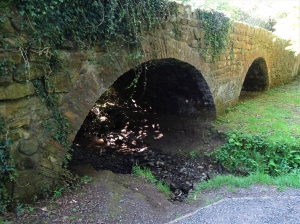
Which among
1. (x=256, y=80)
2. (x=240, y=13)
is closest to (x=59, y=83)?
(x=256, y=80)

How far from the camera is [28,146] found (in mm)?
2555

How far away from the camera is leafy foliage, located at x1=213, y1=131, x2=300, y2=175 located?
15.4 ft

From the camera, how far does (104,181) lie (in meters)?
3.38

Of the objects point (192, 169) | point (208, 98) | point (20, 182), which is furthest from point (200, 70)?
point (20, 182)

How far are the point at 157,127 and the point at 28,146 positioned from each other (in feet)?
15.5

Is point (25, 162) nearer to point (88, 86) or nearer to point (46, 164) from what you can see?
point (46, 164)

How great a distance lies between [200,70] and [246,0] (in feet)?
48.9

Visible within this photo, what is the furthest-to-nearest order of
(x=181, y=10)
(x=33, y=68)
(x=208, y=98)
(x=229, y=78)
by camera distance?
(x=229, y=78) < (x=208, y=98) < (x=181, y=10) < (x=33, y=68)

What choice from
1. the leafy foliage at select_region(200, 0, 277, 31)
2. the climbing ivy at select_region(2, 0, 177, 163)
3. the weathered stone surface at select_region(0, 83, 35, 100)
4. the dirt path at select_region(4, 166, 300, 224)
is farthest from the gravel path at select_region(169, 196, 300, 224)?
the leafy foliage at select_region(200, 0, 277, 31)

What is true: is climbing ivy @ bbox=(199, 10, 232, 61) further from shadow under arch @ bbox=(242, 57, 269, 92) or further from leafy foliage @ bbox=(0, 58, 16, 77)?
shadow under arch @ bbox=(242, 57, 269, 92)

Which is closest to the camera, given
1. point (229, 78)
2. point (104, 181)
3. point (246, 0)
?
point (104, 181)

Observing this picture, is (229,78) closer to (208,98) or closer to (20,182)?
(208,98)

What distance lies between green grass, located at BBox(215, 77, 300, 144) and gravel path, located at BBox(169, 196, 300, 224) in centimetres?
220

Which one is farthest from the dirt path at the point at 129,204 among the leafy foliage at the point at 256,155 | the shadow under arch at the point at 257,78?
the shadow under arch at the point at 257,78
